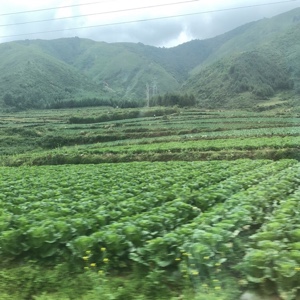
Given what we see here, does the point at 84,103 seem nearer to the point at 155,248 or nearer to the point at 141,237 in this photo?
the point at 141,237

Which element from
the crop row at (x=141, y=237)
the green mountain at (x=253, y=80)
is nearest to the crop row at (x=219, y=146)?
the crop row at (x=141, y=237)

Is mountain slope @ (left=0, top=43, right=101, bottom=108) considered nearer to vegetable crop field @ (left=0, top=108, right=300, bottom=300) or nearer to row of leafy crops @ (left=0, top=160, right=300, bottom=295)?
vegetable crop field @ (left=0, top=108, right=300, bottom=300)

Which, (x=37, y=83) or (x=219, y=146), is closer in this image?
(x=219, y=146)

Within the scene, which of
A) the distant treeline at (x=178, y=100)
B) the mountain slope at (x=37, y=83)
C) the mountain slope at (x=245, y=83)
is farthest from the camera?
the mountain slope at (x=37, y=83)

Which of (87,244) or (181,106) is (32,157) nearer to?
(87,244)

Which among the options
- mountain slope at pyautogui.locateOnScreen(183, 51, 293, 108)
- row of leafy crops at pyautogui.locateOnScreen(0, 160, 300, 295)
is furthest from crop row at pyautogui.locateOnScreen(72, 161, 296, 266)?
mountain slope at pyautogui.locateOnScreen(183, 51, 293, 108)

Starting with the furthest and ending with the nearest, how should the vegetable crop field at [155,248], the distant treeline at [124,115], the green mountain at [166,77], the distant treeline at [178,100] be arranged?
the distant treeline at [178,100], the green mountain at [166,77], the distant treeline at [124,115], the vegetable crop field at [155,248]

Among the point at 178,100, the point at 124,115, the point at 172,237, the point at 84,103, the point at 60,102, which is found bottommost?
the point at 172,237

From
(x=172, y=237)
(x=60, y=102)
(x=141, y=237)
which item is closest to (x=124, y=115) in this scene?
(x=60, y=102)

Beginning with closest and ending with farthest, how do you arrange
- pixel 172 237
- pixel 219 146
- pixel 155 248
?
pixel 155 248
pixel 172 237
pixel 219 146

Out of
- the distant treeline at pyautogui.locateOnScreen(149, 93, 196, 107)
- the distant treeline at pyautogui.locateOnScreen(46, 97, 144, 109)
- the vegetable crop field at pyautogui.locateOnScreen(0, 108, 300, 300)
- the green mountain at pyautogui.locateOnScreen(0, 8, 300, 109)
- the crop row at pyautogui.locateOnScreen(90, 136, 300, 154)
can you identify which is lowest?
the crop row at pyautogui.locateOnScreen(90, 136, 300, 154)

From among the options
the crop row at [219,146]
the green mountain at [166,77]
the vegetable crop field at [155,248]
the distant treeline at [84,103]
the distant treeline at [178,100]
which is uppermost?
the green mountain at [166,77]

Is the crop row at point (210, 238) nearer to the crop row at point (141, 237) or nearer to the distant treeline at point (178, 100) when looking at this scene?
the crop row at point (141, 237)

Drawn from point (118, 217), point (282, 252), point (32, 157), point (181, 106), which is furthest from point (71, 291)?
point (181, 106)
